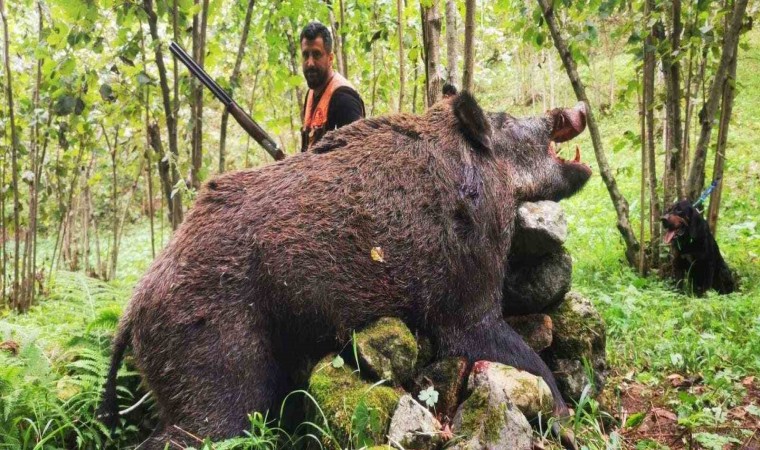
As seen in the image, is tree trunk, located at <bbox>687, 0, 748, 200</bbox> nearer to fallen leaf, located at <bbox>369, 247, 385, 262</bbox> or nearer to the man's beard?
the man's beard

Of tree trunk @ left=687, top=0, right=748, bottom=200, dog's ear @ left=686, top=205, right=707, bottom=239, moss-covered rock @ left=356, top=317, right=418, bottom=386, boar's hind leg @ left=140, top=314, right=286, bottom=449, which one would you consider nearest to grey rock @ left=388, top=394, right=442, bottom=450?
moss-covered rock @ left=356, top=317, right=418, bottom=386

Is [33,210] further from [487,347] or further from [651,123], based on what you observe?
[651,123]

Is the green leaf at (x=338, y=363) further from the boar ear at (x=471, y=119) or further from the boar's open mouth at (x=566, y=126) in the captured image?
the boar's open mouth at (x=566, y=126)

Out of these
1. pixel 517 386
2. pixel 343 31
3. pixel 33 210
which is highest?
pixel 343 31

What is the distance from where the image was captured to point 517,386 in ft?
9.07

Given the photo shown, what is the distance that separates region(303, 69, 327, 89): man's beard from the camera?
15.3 feet

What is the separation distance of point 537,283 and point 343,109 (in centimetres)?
198

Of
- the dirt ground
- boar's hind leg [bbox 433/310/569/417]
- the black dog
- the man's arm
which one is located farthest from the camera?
the black dog

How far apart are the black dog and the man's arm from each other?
367cm

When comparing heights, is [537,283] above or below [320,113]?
below

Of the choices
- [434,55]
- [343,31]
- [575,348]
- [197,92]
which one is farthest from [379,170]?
[343,31]

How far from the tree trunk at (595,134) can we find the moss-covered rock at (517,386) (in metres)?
2.58

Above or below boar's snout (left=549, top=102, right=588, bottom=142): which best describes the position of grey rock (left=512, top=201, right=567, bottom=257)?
below

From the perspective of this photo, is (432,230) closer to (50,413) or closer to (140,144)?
(50,413)
